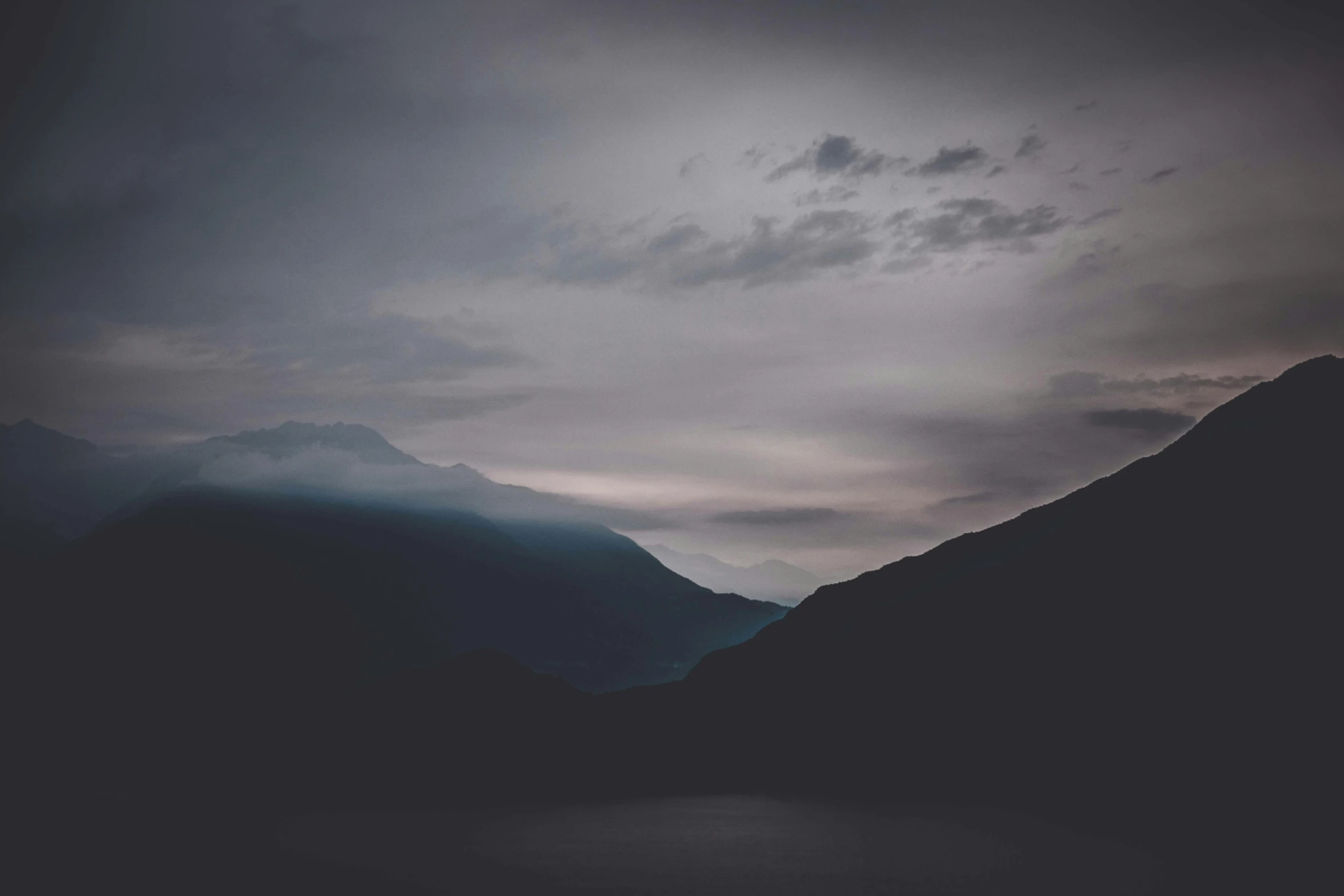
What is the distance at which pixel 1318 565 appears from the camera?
265 feet

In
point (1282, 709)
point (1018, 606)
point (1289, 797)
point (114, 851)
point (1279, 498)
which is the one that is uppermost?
point (1279, 498)

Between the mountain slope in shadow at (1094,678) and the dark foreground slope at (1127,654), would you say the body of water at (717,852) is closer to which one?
the mountain slope in shadow at (1094,678)

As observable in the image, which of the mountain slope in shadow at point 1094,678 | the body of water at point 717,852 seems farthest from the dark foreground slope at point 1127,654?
the body of water at point 717,852

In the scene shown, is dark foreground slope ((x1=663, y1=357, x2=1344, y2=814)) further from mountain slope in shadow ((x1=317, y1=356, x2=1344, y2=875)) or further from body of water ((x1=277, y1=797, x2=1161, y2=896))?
body of water ((x1=277, y1=797, x2=1161, y2=896))

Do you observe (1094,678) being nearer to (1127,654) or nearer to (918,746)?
(1127,654)

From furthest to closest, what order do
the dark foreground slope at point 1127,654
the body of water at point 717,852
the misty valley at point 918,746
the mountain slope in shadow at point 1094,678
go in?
the dark foreground slope at point 1127,654 < the mountain slope in shadow at point 1094,678 < the misty valley at point 918,746 < the body of water at point 717,852

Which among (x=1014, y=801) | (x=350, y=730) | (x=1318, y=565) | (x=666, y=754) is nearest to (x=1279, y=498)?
(x=1318, y=565)

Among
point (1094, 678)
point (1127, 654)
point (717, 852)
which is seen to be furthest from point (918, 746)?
point (717, 852)

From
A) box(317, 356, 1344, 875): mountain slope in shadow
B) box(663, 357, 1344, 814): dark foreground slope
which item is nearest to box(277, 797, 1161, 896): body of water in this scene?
box(317, 356, 1344, 875): mountain slope in shadow

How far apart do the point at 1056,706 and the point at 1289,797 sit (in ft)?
75.8

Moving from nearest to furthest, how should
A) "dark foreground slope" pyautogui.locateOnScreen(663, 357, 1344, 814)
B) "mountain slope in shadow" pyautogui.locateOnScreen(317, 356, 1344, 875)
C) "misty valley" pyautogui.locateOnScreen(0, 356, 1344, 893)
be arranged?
"misty valley" pyautogui.locateOnScreen(0, 356, 1344, 893)
"mountain slope in shadow" pyautogui.locateOnScreen(317, 356, 1344, 875)
"dark foreground slope" pyautogui.locateOnScreen(663, 357, 1344, 814)

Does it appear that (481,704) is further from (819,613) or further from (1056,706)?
(1056,706)

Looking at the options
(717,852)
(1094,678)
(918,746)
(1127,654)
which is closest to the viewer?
(717,852)

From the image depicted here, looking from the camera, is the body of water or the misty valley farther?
the misty valley
